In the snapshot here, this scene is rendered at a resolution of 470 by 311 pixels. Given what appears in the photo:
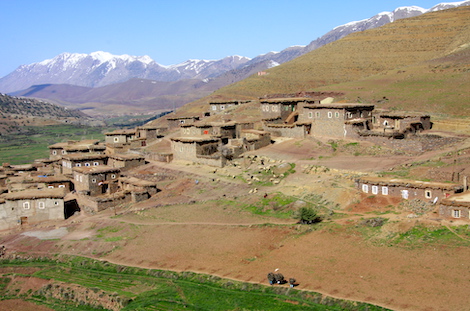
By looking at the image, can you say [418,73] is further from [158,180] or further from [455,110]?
[158,180]

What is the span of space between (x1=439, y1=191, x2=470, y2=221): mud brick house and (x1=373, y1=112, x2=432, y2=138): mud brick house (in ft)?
40.1

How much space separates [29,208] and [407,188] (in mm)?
24146

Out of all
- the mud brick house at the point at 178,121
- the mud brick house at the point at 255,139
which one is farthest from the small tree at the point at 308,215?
the mud brick house at the point at 178,121

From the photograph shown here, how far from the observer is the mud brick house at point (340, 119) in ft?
126

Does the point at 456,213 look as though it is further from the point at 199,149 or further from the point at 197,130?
the point at 197,130

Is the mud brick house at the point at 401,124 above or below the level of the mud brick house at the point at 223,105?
below

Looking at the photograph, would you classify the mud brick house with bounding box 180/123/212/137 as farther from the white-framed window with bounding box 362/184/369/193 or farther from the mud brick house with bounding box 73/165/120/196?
the white-framed window with bounding box 362/184/369/193

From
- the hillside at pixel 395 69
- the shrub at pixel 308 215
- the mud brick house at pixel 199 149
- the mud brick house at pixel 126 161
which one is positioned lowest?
the shrub at pixel 308 215

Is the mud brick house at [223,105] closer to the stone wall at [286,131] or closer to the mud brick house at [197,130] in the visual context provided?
the mud brick house at [197,130]

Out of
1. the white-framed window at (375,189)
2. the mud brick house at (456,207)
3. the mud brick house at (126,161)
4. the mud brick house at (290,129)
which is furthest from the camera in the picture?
the mud brick house at (126,161)

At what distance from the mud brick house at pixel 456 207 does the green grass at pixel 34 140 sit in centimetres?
6009

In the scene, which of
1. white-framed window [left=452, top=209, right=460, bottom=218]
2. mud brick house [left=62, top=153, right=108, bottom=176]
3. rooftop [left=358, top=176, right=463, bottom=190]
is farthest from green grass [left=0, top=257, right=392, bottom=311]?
mud brick house [left=62, top=153, right=108, bottom=176]

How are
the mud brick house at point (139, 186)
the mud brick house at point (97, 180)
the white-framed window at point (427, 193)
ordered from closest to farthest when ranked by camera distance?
the white-framed window at point (427, 193) → the mud brick house at point (139, 186) → the mud brick house at point (97, 180)

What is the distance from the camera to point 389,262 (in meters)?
21.4
